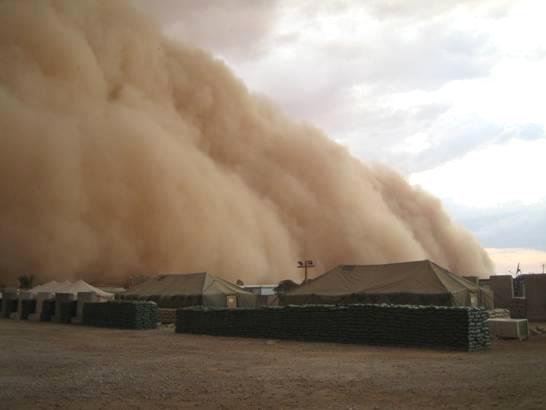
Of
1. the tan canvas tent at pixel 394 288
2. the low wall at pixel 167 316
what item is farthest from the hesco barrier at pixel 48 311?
the tan canvas tent at pixel 394 288

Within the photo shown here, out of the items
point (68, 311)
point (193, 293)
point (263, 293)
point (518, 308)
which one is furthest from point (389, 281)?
point (68, 311)

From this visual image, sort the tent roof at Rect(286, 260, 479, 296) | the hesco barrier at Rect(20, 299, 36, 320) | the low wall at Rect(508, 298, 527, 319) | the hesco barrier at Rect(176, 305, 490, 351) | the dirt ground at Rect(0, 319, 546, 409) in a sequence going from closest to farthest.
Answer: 1. the dirt ground at Rect(0, 319, 546, 409)
2. the hesco barrier at Rect(176, 305, 490, 351)
3. the tent roof at Rect(286, 260, 479, 296)
4. the low wall at Rect(508, 298, 527, 319)
5. the hesco barrier at Rect(20, 299, 36, 320)

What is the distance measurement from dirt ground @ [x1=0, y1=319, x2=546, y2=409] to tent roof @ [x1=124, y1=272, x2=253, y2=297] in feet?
26.6

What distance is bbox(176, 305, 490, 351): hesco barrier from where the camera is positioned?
10.0m

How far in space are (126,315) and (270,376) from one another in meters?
10.4

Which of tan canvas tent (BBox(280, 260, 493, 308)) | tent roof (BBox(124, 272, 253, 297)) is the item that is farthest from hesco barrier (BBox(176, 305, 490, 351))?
tent roof (BBox(124, 272, 253, 297))

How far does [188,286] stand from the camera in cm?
2014

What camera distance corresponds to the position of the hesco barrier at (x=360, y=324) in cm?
1001

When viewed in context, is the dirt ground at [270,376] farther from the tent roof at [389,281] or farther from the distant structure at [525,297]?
the distant structure at [525,297]

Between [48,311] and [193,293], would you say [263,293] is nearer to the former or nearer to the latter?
[193,293]

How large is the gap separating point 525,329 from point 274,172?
3285 centimetres

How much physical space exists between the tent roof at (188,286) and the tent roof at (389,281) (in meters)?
4.05

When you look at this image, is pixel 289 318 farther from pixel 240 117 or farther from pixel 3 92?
pixel 240 117

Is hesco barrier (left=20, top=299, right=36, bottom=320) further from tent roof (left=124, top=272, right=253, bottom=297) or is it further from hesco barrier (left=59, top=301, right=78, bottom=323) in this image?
tent roof (left=124, top=272, right=253, bottom=297)
